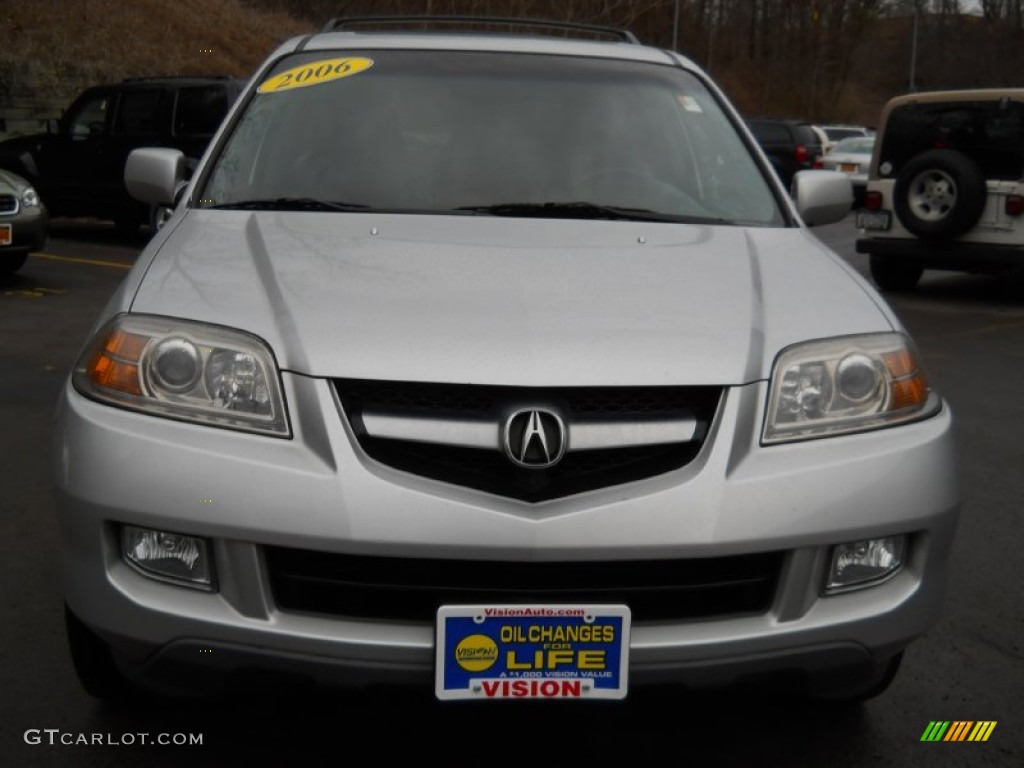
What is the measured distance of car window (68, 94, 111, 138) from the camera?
14.8 m

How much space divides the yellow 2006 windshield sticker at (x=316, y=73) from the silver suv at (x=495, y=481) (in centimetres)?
122

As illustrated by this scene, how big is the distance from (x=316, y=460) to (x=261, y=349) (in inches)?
11.9

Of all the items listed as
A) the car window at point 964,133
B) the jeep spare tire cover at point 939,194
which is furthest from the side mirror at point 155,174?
the car window at point 964,133

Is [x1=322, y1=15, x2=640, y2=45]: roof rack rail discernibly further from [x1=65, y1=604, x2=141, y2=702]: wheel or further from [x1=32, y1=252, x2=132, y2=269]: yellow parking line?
[x1=32, y1=252, x2=132, y2=269]: yellow parking line

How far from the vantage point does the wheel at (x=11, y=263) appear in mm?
10992

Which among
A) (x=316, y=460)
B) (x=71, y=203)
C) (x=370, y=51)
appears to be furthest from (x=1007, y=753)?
(x=71, y=203)

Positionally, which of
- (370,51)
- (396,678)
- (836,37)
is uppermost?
(370,51)

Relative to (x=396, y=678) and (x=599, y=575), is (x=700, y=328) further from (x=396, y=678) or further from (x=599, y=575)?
(x=396, y=678)

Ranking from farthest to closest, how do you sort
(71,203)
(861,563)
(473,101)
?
1. (71,203)
2. (473,101)
3. (861,563)

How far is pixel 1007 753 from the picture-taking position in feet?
9.81

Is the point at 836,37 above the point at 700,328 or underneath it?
underneath

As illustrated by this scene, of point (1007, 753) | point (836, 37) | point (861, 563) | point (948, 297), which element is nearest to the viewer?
point (861, 563)

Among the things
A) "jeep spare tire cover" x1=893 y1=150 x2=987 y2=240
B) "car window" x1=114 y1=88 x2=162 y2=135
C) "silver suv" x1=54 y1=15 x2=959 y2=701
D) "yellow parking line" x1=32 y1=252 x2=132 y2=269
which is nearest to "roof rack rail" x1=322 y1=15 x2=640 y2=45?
"silver suv" x1=54 y1=15 x2=959 y2=701

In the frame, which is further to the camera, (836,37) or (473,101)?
(836,37)
